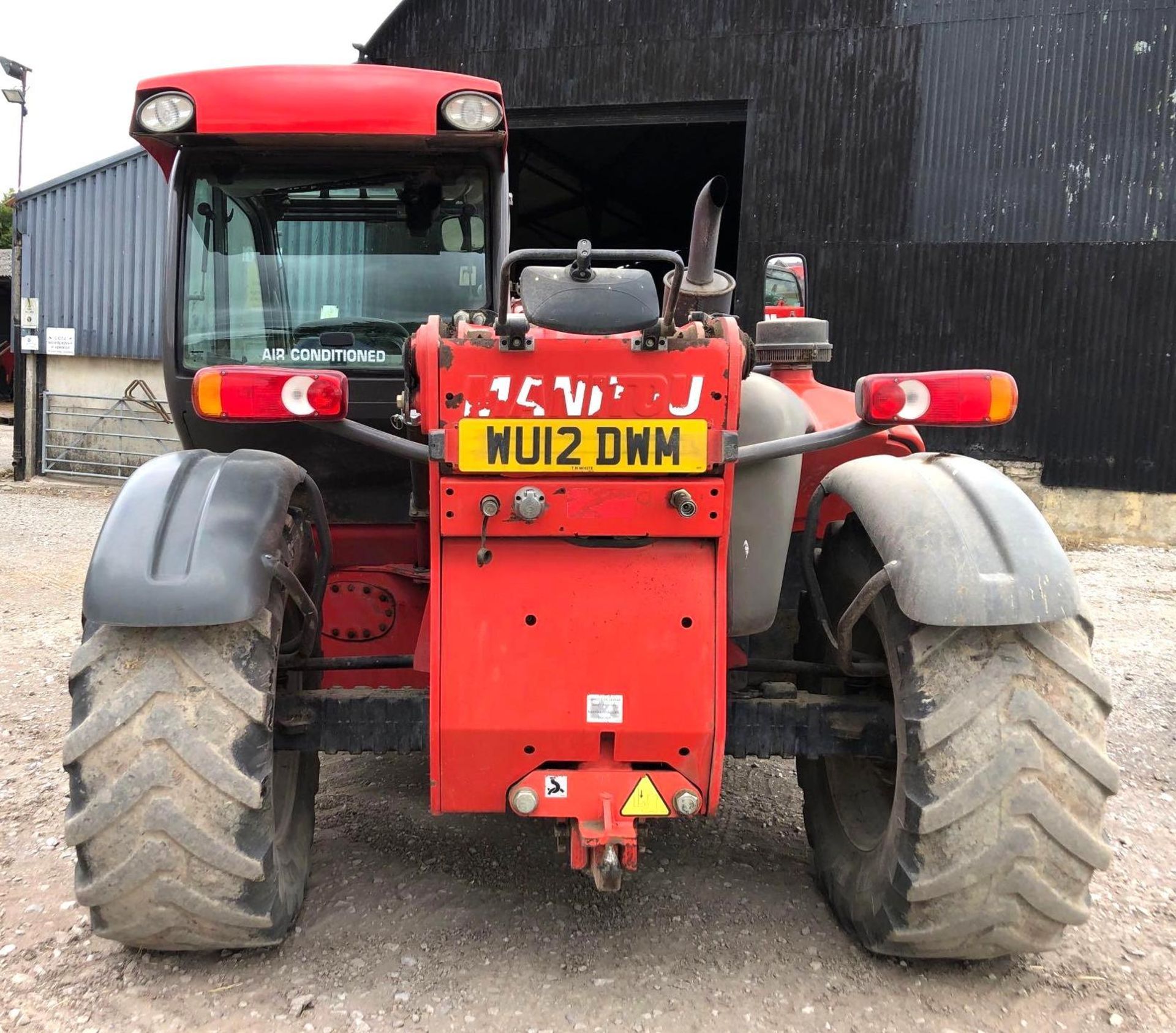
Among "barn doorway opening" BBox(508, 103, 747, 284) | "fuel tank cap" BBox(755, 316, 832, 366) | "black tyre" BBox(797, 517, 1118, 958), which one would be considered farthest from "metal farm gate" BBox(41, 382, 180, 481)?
"black tyre" BBox(797, 517, 1118, 958)

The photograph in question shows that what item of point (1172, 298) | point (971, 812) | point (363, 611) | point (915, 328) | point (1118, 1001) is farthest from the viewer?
point (915, 328)

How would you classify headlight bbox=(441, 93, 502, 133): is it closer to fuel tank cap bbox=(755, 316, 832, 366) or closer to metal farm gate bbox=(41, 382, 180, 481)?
fuel tank cap bbox=(755, 316, 832, 366)

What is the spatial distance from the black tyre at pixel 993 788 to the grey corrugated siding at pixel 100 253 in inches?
521

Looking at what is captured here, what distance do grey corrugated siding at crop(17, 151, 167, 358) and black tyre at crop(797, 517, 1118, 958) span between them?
13233 millimetres

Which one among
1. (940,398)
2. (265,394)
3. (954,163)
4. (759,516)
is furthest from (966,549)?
(954,163)

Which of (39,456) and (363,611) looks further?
(39,456)

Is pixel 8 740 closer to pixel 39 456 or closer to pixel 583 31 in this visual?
pixel 583 31

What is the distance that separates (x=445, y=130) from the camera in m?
3.54

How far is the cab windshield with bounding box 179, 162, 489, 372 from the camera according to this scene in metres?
Result: 3.76

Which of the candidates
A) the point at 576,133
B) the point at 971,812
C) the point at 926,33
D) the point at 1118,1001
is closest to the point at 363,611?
the point at 971,812

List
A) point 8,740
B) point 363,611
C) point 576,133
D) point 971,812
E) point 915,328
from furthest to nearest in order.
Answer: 1. point 576,133
2. point 915,328
3. point 8,740
4. point 363,611
5. point 971,812

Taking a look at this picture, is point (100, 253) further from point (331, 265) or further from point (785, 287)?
point (785, 287)

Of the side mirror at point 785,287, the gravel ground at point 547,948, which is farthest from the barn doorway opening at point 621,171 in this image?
the gravel ground at point 547,948

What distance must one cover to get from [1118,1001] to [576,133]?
44.4ft
